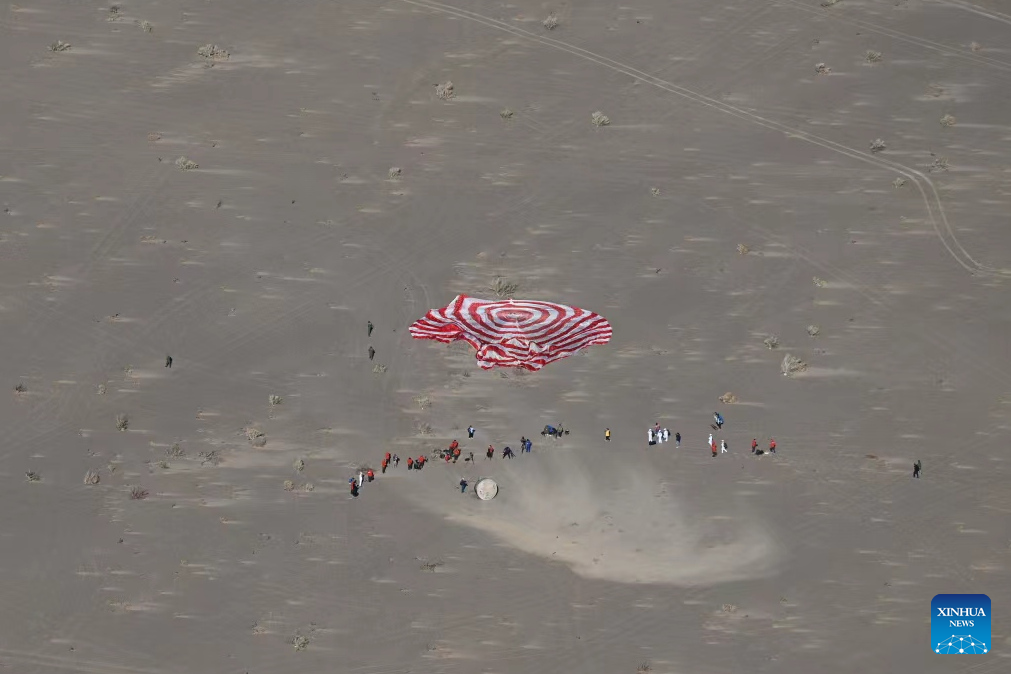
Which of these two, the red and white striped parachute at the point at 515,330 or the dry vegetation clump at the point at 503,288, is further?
the dry vegetation clump at the point at 503,288

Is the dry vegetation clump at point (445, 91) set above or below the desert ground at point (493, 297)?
above

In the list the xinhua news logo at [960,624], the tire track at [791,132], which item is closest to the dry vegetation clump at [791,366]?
the tire track at [791,132]

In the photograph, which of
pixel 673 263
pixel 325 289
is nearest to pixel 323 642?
pixel 325 289

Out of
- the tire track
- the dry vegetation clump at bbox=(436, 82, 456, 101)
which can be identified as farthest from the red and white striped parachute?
the tire track

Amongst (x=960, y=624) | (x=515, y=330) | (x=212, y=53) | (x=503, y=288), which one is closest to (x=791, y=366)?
(x=515, y=330)

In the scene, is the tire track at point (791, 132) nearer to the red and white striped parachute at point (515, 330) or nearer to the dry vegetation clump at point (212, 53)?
the dry vegetation clump at point (212, 53)
